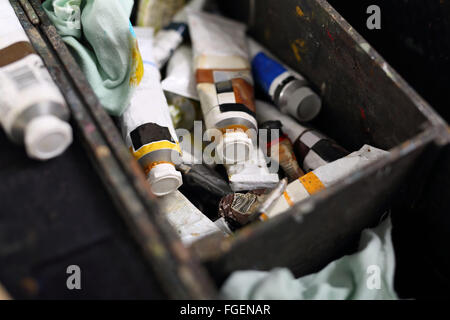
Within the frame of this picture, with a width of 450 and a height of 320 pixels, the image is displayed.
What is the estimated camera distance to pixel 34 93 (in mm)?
718

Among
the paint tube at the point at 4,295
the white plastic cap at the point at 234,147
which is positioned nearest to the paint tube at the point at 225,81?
the white plastic cap at the point at 234,147

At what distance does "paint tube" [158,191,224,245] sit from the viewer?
3.04 ft

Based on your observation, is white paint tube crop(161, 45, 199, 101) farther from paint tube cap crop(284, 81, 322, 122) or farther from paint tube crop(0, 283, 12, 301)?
paint tube crop(0, 283, 12, 301)

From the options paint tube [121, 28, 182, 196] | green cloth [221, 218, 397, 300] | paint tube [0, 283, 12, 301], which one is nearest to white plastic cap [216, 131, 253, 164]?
paint tube [121, 28, 182, 196]

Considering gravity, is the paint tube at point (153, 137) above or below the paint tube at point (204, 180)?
above

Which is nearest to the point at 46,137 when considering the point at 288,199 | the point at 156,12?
the point at 288,199

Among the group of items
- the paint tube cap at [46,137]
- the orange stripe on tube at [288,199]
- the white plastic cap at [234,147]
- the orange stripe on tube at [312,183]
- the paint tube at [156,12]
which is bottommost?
the orange stripe on tube at [312,183]

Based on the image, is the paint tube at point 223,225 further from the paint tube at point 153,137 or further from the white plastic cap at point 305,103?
the white plastic cap at point 305,103

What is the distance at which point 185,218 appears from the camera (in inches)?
37.9

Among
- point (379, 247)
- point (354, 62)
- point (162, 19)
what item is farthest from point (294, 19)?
point (379, 247)

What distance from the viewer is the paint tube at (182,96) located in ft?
3.90

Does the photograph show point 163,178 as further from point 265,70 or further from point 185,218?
point 265,70

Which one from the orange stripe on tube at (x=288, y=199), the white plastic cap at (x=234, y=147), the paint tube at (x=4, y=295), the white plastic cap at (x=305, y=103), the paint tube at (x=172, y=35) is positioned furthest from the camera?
the paint tube at (x=172, y=35)

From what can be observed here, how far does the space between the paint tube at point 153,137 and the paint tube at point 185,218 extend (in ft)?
0.14
